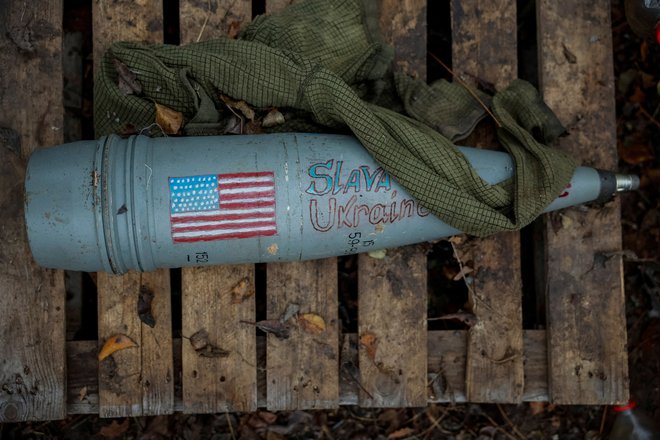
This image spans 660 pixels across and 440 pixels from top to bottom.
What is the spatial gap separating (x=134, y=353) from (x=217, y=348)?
0.26m

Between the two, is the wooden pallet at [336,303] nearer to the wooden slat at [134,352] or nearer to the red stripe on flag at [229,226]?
the wooden slat at [134,352]

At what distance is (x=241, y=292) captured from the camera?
1.77 meters

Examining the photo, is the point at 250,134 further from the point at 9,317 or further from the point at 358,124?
the point at 9,317

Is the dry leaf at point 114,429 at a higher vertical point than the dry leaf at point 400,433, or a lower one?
higher

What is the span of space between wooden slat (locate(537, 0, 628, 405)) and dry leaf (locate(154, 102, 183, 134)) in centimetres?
115

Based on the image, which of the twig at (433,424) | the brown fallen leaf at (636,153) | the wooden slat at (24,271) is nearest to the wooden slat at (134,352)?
the wooden slat at (24,271)

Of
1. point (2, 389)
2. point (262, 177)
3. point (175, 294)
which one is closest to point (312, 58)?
point (262, 177)

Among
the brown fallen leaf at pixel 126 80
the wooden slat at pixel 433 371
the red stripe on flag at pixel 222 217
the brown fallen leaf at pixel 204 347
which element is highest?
the brown fallen leaf at pixel 126 80

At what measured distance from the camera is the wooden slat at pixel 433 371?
178cm

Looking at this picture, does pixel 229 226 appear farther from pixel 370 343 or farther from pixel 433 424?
pixel 433 424

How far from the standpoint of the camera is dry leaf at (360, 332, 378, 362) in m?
1.78

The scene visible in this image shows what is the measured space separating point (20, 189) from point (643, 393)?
2.32 meters

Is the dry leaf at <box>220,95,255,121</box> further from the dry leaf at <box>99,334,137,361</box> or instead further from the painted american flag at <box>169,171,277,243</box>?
the dry leaf at <box>99,334,137,361</box>

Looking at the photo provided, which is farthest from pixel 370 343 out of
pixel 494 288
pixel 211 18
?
pixel 211 18
